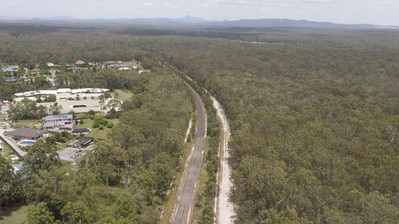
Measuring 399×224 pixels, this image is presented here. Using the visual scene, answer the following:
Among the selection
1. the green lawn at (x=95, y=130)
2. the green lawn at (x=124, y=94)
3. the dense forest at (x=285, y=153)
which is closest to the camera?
the dense forest at (x=285, y=153)

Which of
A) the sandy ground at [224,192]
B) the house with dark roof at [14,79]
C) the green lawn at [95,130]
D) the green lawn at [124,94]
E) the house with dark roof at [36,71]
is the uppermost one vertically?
the house with dark roof at [36,71]

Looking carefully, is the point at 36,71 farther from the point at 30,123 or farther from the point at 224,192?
the point at 224,192

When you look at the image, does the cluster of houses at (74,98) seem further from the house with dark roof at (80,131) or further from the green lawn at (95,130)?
the house with dark roof at (80,131)

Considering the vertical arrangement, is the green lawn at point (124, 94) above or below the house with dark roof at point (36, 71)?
below

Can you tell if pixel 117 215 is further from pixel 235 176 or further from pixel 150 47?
pixel 150 47

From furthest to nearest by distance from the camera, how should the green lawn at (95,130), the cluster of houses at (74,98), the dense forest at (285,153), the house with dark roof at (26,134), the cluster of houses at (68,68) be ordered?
the cluster of houses at (68,68) < the cluster of houses at (74,98) < the green lawn at (95,130) < the house with dark roof at (26,134) < the dense forest at (285,153)

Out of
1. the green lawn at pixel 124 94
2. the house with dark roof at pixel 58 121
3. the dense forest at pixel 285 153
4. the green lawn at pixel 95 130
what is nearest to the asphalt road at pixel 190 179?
the dense forest at pixel 285 153

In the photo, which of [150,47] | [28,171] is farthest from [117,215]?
[150,47]

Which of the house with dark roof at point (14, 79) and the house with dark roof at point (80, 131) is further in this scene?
the house with dark roof at point (14, 79)

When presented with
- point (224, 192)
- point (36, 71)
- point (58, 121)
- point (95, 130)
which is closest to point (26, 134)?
point (58, 121)
